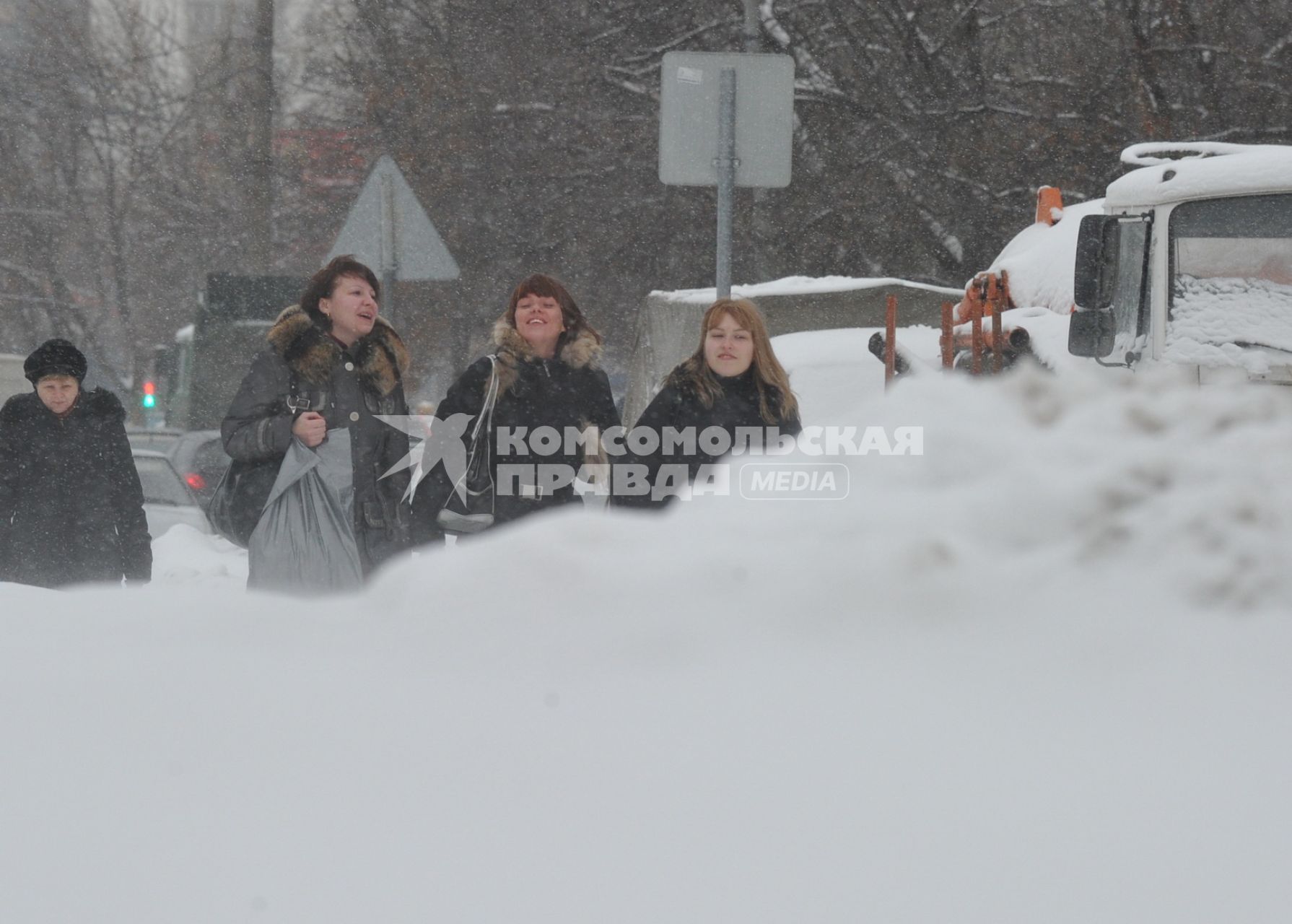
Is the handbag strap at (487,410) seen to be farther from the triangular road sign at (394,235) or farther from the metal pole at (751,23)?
the metal pole at (751,23)

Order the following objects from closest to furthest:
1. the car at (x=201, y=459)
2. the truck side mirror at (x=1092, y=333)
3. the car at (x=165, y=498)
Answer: the truck side mirror at (x=1092, y=333) < the car at (x=165, y=498) < the car at (x=201, y=459)

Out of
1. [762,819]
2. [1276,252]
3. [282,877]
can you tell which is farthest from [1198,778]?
[1276,252]

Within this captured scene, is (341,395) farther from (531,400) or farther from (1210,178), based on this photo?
(1210,178)

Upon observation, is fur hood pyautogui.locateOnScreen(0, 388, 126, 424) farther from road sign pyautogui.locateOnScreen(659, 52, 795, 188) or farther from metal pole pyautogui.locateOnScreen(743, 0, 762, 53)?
metal pole pyautogui.locateOnScreen(743, 0, 762, 53)

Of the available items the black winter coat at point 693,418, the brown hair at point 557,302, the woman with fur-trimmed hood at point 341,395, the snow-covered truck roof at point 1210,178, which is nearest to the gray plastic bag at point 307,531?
the woman with fur-trimmed hood at point 341,395

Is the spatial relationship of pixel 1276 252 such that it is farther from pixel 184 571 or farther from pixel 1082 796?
pixel 184 571

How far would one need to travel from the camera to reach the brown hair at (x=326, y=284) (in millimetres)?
5184

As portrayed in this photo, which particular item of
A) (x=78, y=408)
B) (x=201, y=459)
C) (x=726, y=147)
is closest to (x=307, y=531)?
(x=78, y=408)

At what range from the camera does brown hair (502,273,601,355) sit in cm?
520

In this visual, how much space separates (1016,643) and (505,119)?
2039 centimetres

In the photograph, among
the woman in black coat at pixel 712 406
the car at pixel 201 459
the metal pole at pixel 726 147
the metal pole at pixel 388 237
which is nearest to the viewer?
the woman in black coat at pixel 712 406

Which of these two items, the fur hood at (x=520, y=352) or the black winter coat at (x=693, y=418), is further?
the fur hood at (x=520, y=352)

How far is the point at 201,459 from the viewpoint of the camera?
13.5 meters

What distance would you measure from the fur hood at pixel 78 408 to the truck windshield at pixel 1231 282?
391cm
